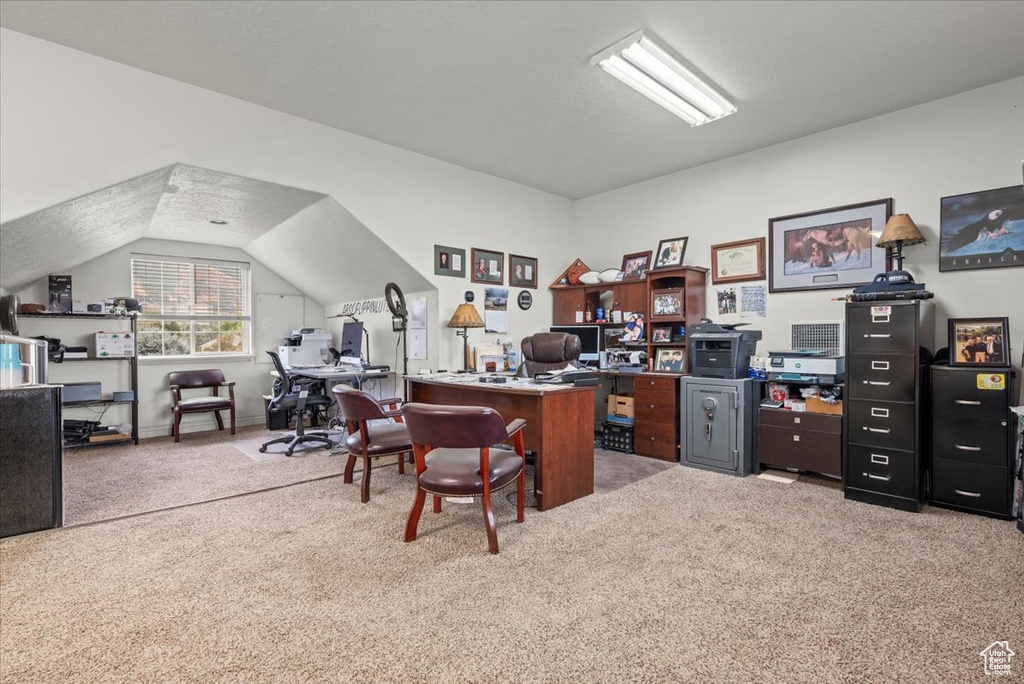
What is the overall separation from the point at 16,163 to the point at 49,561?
99.6 inches

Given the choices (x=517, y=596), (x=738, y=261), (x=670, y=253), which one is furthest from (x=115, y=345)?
(x=738, y=261)

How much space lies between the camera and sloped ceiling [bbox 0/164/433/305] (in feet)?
12.6

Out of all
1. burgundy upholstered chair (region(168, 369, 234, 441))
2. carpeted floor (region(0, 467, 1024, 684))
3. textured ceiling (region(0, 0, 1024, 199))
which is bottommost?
carpeted floor (region(0, 467, 1024, 684))

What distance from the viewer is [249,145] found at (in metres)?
4.05

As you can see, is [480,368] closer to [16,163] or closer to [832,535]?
[832,535]

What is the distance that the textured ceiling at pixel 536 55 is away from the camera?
112 inches

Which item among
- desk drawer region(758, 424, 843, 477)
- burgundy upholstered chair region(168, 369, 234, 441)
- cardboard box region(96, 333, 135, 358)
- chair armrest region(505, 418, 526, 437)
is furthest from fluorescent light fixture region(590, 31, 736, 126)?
cardboard box region(96, 333, 135, 358)

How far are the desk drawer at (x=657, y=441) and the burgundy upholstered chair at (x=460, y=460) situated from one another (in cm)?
234

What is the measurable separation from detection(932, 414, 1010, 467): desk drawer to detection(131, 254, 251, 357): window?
306 inches

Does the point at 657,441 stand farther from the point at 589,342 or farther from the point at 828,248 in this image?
the point at 828,248

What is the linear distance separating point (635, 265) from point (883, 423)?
9.90 feet

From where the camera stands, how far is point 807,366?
404 centimetres

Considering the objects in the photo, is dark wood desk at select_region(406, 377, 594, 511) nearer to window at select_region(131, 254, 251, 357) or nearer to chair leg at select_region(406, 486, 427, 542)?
chair leg at select_region(406, 486, 427, 542)

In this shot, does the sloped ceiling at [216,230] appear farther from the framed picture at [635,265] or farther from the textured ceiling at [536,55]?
the framed picture at [635,265]
